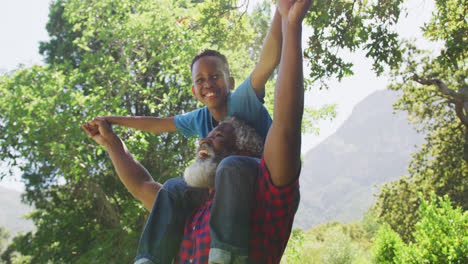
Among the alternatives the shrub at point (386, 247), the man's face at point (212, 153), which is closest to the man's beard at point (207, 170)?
the man's face at point (212, 153)

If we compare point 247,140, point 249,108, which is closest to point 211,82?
point 249,108

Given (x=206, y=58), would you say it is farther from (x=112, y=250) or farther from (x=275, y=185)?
(x=112, y=250)

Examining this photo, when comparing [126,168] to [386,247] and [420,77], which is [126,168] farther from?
[420,77]

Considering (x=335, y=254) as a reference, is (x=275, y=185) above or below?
below

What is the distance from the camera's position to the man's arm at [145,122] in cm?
187

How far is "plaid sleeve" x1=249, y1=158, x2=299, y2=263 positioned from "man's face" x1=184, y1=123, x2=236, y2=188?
10.1 inches

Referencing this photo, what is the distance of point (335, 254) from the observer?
53.8ft

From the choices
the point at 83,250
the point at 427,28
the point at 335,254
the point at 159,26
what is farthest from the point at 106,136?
the point at 335,254

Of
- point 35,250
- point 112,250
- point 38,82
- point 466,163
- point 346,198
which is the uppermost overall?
point 346,198

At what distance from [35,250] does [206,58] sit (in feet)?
42.9

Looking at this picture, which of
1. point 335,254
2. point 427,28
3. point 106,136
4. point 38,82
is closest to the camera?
point 106,136

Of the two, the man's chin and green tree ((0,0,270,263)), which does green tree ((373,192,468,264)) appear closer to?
green tree ((0,0,270,263))

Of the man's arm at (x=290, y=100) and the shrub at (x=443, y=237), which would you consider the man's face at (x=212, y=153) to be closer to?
the man's arm at (x=290, y=100)

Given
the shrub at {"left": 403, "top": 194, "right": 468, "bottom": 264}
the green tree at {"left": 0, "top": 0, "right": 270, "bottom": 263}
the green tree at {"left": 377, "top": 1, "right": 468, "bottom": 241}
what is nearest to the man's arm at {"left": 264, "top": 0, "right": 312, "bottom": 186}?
the green tree at {"left": 0, "top": 0, "right": 270, "bottom": 263}
